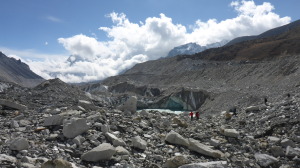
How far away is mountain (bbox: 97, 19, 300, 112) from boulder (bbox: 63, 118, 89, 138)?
74.5ft

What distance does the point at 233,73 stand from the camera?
62938 mm

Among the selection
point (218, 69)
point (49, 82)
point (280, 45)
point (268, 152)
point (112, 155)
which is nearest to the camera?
point (112, 155)

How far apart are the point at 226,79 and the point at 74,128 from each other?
56.7 meters

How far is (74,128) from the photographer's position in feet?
29.3

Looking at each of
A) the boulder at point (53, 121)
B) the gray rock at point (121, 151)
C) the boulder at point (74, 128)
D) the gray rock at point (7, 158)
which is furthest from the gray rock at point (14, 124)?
the gray rock at point (121, 151)

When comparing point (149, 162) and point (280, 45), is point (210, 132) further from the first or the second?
point (280, 45)

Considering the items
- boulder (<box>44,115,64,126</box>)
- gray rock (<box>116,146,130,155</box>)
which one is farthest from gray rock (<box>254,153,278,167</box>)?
boulder (<box>44,115,64,126</box>)

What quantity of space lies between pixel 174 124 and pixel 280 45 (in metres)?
73.6

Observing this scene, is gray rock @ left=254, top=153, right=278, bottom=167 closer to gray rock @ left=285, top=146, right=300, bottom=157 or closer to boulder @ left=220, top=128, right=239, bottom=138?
gray rock @ left=285, top=146, right=300, bottom=157

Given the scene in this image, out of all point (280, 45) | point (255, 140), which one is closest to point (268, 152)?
point (255, 140)

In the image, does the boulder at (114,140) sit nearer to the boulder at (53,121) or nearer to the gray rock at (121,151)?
the gray rock at (121,151)

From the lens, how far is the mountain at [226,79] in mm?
38153

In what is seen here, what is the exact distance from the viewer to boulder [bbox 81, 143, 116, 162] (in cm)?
752

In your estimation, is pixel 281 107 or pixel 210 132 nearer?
pixel 210 132
